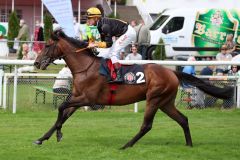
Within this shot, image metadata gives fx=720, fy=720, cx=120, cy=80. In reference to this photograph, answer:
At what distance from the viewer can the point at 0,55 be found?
26.3m

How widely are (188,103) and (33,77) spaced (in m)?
3.20

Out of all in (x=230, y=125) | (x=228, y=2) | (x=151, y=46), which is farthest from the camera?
(x=228, y=2)

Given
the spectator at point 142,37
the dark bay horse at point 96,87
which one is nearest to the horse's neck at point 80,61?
the dark bay horse at point 96,87

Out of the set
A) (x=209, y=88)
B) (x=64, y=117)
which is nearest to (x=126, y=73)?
(x=64, y=117)

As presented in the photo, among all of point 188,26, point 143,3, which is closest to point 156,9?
point 143,3

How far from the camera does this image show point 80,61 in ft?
33.9

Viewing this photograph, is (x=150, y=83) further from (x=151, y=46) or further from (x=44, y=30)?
(x=44, y=30)

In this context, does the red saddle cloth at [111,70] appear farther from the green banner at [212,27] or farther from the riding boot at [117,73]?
the green banner at [212,27]

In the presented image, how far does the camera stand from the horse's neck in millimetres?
10289

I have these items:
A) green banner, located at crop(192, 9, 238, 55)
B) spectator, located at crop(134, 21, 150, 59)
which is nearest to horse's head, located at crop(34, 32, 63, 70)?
spectator, located at crop(134, 21, 150, 59)

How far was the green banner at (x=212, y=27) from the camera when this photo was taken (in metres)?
29.0

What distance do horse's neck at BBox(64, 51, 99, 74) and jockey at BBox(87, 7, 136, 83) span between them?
209 mm

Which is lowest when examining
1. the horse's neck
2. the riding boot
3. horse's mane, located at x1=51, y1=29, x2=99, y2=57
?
the riding boot

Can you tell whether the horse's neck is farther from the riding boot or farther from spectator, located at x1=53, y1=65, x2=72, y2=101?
spectator, located at x1=53, y1=65, x2=72, y2=101
